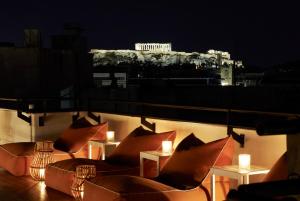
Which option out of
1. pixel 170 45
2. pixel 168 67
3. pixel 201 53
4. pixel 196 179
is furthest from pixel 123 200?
pixel 170 45

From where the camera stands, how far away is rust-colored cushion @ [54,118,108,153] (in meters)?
6.11

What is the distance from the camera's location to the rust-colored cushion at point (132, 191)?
382 centimetres

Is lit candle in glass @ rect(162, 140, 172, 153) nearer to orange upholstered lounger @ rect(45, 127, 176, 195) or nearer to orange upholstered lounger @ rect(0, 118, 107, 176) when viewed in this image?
orange upholstered lounger @ rect(45, 127, 176, 195)

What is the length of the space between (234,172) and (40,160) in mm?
2374

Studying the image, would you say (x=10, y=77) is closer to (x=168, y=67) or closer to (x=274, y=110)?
(x=274, y=110)

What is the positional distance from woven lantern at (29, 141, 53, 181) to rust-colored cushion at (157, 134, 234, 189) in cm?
157

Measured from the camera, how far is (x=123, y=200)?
12.4ft

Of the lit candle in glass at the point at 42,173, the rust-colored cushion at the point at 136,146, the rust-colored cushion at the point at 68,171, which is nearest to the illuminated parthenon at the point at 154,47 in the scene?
the lit candle in glass at the point at 42,173

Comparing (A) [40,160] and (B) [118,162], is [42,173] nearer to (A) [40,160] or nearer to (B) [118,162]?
(A) [40,160]

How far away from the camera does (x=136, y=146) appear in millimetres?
5270

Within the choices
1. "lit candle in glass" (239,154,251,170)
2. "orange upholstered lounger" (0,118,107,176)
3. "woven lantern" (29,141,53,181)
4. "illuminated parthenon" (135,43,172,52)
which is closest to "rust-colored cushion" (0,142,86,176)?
"orange upholstered lounger" (0,118,107,176)

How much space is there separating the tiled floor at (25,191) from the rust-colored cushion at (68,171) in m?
0.07

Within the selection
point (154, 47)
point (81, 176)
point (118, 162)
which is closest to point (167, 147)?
point (118, 162)

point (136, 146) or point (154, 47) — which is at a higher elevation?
point (154, 47)
